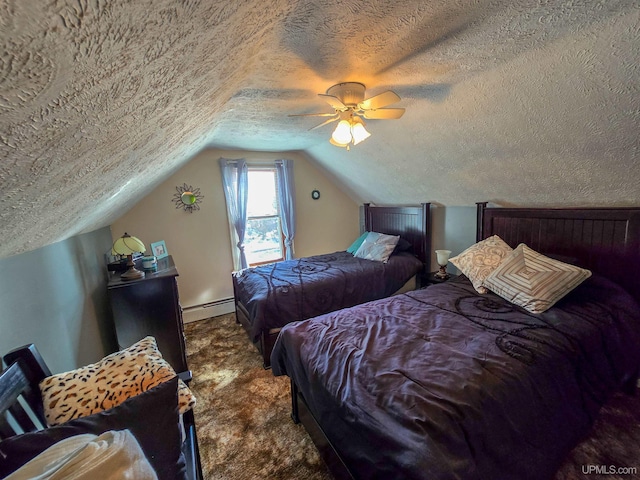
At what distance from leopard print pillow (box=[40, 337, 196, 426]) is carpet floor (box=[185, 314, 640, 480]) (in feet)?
2.66

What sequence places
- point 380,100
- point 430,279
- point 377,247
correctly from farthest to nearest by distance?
point 377,247 < point 430,279 < point 380,100

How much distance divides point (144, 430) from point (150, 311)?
155 cm

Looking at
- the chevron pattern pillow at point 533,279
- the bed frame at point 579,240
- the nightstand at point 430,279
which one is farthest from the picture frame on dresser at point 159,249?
the chevron pattern pillow at point 533,279

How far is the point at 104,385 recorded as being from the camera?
1061 mm

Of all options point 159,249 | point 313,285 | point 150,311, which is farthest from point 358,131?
point 159,249

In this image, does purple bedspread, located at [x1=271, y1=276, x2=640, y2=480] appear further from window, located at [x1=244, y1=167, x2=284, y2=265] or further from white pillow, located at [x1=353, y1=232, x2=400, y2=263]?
window, located at [x1=244, y1=167, x2=284, y2=265]

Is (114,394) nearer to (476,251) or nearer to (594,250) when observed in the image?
(476,251)

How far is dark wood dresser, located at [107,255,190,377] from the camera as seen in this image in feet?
6.98

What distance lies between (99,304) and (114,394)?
164 cm

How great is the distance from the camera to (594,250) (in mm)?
2059

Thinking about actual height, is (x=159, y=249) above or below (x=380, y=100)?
below

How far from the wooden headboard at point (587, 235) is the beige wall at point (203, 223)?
253 centimetres

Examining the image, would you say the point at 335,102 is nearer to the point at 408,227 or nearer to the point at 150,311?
the point at 150,311

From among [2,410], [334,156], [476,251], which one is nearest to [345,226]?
[334,156]
